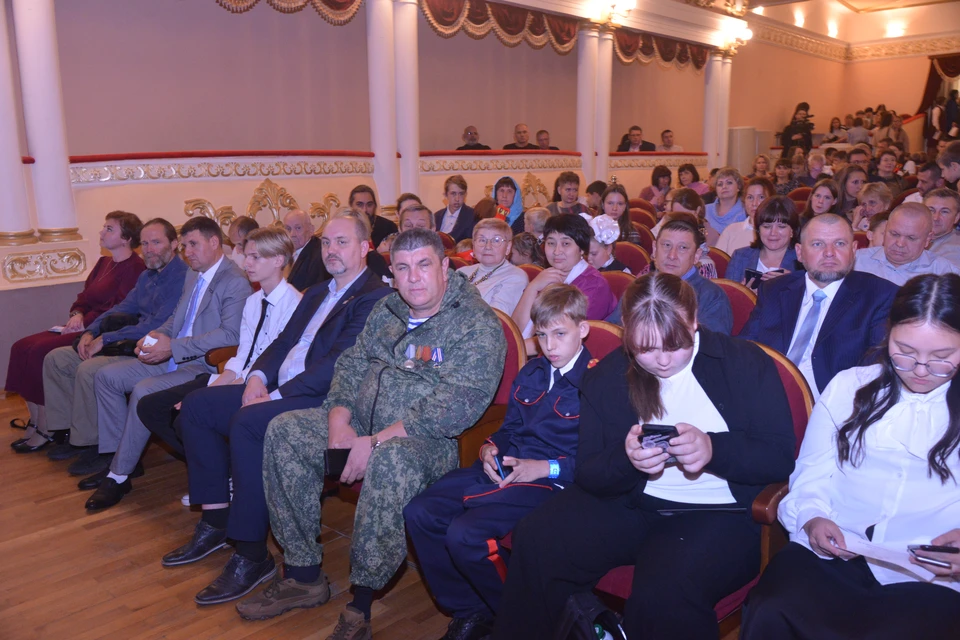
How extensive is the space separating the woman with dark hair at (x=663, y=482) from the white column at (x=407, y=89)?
20.9ft

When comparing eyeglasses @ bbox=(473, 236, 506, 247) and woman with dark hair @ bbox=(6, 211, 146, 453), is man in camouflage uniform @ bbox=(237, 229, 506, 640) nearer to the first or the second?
eyeglasses @ bbox=(473, 236, 506, 247)

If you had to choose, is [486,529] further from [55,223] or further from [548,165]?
[548,165]

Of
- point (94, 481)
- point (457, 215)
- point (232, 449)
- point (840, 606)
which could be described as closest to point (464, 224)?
point (457, 215)

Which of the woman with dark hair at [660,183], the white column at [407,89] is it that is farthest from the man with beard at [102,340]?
the woman with dark hair at [660,183]

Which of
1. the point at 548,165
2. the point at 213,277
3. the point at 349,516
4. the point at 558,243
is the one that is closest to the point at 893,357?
the point at 558,243

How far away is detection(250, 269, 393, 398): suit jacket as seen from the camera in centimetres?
302

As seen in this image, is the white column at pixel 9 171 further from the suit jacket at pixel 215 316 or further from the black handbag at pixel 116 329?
the suit jacket at pixel 215 316

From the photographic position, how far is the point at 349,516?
131 inches

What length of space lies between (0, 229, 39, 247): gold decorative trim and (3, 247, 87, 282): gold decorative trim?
8 centimetres

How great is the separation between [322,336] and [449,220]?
3843mm

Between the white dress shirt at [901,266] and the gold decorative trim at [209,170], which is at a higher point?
the gold decorative trim at [209,170]

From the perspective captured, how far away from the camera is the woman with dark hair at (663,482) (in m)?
1.78

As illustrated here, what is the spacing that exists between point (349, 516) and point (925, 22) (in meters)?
19.5

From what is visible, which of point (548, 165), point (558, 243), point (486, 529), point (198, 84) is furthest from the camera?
point (548, 165)
